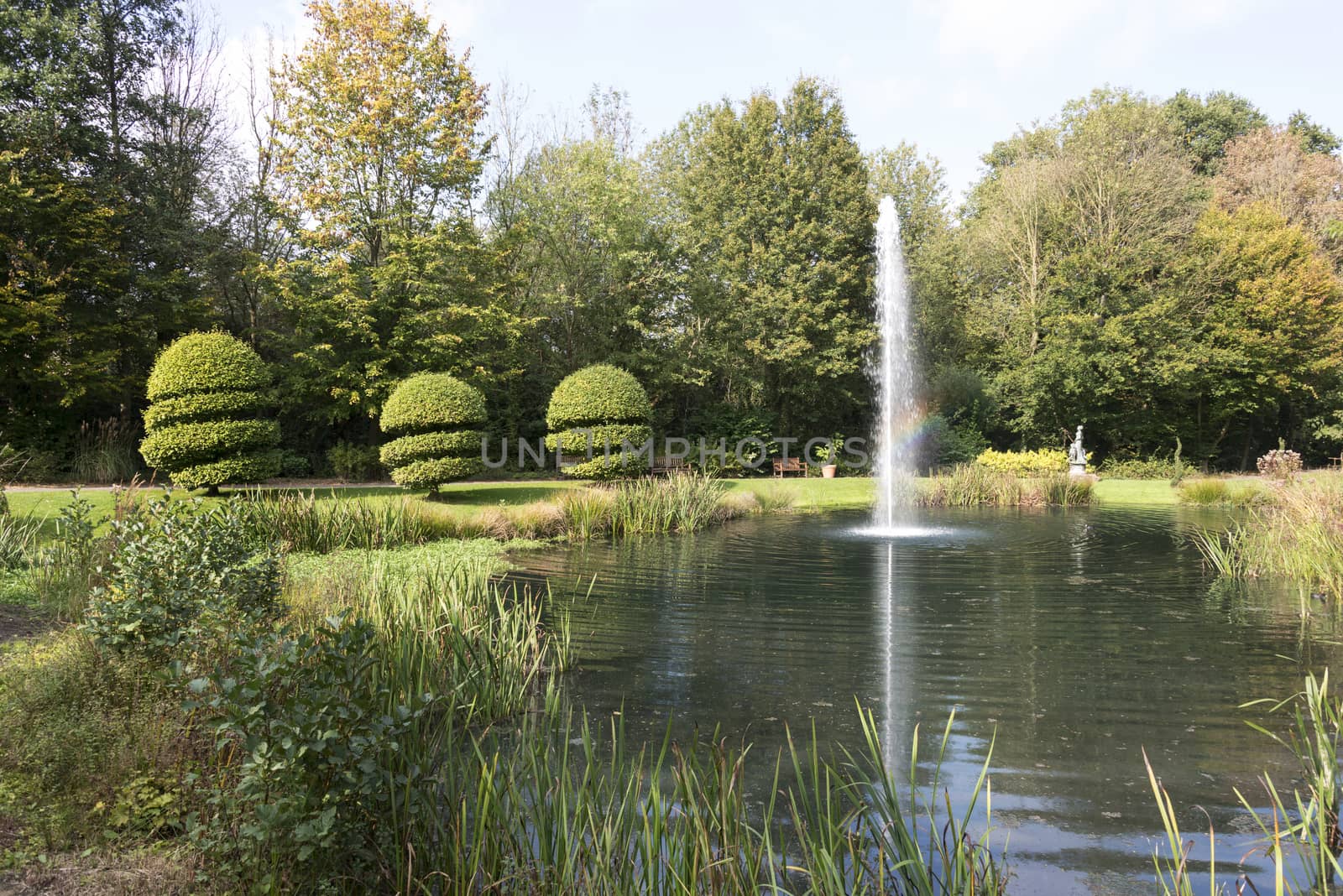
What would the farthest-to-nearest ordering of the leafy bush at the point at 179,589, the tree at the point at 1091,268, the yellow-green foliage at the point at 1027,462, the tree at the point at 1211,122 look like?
the tree at the point at 1211,122
the tree at the point at 1091,268
the yellow-green foliage at the point at 1027,462
the leafy bush at the point at 179,589

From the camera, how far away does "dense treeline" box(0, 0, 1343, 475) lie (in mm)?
17922

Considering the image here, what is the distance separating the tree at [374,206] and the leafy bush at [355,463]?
2.98 ft

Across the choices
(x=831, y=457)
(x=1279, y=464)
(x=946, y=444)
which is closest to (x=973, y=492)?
(x=831, y=457)

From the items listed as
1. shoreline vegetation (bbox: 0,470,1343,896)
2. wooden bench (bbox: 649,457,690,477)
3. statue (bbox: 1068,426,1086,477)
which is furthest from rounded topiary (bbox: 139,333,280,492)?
statue (bbox: 1068,426,1086,477)

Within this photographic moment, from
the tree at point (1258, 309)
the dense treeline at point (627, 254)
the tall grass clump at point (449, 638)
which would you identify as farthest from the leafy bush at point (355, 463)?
the tree at point (1258, 309)

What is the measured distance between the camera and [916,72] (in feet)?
38.7

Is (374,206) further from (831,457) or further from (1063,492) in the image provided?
(1063,492)

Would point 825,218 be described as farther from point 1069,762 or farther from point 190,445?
point 1069,762

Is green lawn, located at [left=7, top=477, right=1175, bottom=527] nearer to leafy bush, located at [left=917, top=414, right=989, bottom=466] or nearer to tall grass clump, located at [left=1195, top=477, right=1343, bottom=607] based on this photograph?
leafy bush, located at [left=917, top=414, right=989, bottom=466]

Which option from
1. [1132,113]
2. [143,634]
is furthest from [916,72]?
[1132,113]

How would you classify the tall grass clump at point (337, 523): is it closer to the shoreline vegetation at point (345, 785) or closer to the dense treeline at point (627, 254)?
the shoreline vegetation at point (345, 785)

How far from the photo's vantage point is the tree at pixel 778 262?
2355 centimetres

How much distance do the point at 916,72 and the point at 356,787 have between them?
1229 centimetres

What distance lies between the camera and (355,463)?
1956cm
